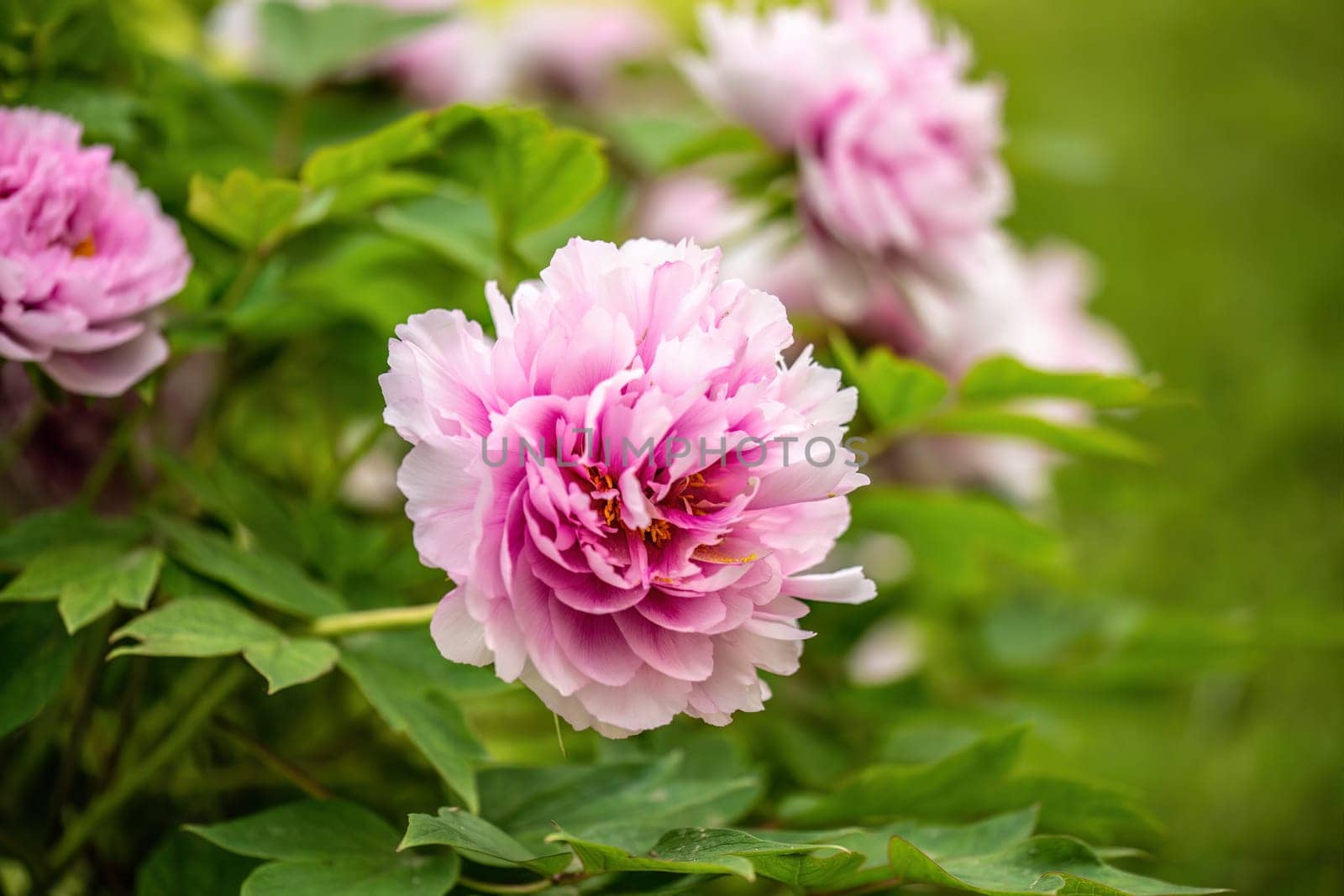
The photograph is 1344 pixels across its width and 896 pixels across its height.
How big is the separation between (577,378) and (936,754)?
325 mm

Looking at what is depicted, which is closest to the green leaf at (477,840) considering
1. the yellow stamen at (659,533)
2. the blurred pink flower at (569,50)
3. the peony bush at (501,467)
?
the peony bush at (501,467)

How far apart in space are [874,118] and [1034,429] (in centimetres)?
19

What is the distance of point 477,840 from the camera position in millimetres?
372

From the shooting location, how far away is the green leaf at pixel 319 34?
26.4 inches

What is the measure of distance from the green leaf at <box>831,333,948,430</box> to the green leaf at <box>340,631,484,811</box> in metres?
0.22

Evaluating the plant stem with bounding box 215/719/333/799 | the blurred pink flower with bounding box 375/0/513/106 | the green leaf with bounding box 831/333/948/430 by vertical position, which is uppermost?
the green leaf with bounding box 831/333/948/430

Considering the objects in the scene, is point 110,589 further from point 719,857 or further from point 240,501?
point 719,857

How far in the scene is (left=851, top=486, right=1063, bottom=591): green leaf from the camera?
24.2 inches

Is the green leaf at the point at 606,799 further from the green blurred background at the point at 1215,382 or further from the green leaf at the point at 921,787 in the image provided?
the green blurred background at the point at 1215,382

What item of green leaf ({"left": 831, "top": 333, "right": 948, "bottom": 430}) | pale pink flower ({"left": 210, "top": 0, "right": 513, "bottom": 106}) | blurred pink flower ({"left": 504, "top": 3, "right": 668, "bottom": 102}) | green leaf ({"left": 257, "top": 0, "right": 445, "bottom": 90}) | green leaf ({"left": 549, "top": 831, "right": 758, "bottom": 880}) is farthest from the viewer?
blurred pink flower ({"left": 504, "top": 3, "right": 668, "bottom": 102})

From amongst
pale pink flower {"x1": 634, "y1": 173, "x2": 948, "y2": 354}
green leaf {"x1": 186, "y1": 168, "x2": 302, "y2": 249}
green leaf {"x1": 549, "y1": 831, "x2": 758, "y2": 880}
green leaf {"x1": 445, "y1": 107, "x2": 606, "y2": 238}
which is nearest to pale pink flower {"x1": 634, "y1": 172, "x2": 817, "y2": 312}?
pale pink flower {"x1": 634, "y1": 173, "x2": 948, "y2": 354}

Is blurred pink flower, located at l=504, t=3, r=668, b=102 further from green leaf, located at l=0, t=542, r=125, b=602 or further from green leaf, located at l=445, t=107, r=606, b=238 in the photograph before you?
green leaf, located at l=0, t=542, r=125, b=602

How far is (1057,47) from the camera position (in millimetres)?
2100

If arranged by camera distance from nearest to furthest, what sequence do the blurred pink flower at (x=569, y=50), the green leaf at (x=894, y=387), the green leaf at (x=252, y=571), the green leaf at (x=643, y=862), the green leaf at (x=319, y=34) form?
the green leaf at (x=643, y=862) < the green leaf at (x=252, y=571) < the green leaf at (x=894, y=387) < the green leaf at (x=319, y=34) < the blurred pink flower at (x=569, y=50)
